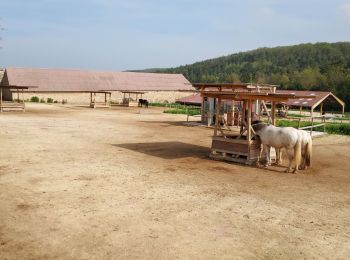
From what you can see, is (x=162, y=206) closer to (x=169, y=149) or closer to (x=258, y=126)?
(x=258, y=126)

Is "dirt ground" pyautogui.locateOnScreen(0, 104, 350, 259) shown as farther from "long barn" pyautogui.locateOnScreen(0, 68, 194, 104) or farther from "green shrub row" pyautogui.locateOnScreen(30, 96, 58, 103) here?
"green shrub row" pyautogui.locateOnScreen(30, 96, 58, 103)

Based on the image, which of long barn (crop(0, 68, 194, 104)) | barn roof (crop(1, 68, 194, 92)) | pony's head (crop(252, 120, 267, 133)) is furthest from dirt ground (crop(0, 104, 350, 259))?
barn roof (crop(1, 68, 194, 92))

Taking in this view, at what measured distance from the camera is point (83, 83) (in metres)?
54.5

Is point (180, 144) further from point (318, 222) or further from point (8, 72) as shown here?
point (8, 72)

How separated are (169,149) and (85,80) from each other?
42529 mm

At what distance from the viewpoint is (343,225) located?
24.8 ft

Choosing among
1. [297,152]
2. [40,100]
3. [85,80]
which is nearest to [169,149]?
[297,152]

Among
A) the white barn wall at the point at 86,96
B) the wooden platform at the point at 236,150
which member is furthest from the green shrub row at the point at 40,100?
the wooden platform at the point at 236,150

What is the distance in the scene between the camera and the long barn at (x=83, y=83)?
166 feet

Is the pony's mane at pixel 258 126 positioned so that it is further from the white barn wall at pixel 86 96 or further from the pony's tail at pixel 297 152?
the white barn wall at pixel 86 96

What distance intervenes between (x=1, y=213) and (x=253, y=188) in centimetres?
613

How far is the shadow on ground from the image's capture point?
14.5 metres

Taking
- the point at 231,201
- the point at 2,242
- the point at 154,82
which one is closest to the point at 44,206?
the point at 2,242

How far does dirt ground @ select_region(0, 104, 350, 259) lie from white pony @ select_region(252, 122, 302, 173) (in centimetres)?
58
